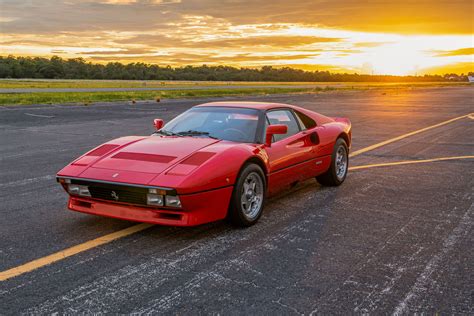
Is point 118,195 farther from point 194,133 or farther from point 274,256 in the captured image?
point 274,256

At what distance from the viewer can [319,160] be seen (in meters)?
6.83

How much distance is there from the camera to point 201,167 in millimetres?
4832

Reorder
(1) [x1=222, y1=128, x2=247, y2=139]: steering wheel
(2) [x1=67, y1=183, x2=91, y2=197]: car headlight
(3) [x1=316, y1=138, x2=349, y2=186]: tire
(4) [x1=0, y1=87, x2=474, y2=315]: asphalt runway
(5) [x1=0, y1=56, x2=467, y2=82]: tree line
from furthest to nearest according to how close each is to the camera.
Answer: (5) [x1=0, y1=56, x2=467, y2=82]: tree line → (3) [x1=316, y1=138, x2=349, y2=186]: tire → (1) [x1=222, y1=128, x2=247, y2=139]: steering wheel → (2) [x1=67, y1=183, x2=91, y2=197]: car headlight → (4) [x1=0, y1=87, x2=474, y2=315]: asphalt runway

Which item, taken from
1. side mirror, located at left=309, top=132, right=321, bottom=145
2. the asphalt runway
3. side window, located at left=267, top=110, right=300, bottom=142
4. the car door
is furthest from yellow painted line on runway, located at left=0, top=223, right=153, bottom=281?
side mirror, located at left=309, top=132, right=321, bottom=145

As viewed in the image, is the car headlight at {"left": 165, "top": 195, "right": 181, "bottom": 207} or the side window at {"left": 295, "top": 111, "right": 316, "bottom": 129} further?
the side window at {"left": 295, "top": 111, "right": 316, "bottom": 129}

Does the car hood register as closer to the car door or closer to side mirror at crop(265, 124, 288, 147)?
side mirror at crop(265, 124, 288, 147)

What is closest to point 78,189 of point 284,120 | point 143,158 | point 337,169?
point 143,158

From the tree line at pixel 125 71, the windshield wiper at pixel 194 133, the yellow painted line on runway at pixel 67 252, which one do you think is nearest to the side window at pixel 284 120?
the windshield wiper at pixel 194 133

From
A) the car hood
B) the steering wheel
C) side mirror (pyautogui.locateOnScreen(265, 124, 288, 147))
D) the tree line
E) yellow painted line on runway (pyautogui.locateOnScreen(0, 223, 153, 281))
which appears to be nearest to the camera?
yellow painted line on runway (pyautogui.locateOnScreen(0, 223, 153, 281))

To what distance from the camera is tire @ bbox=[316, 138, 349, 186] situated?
281 inches

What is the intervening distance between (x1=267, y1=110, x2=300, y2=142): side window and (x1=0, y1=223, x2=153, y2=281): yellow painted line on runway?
77.4 inches

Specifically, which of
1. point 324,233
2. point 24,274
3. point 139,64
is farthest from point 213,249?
point 139,64

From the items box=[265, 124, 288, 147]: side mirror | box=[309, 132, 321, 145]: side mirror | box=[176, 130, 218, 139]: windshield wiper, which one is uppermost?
box=[265, 124, 288, 147]: side mirror

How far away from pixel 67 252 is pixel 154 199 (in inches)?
33.7
